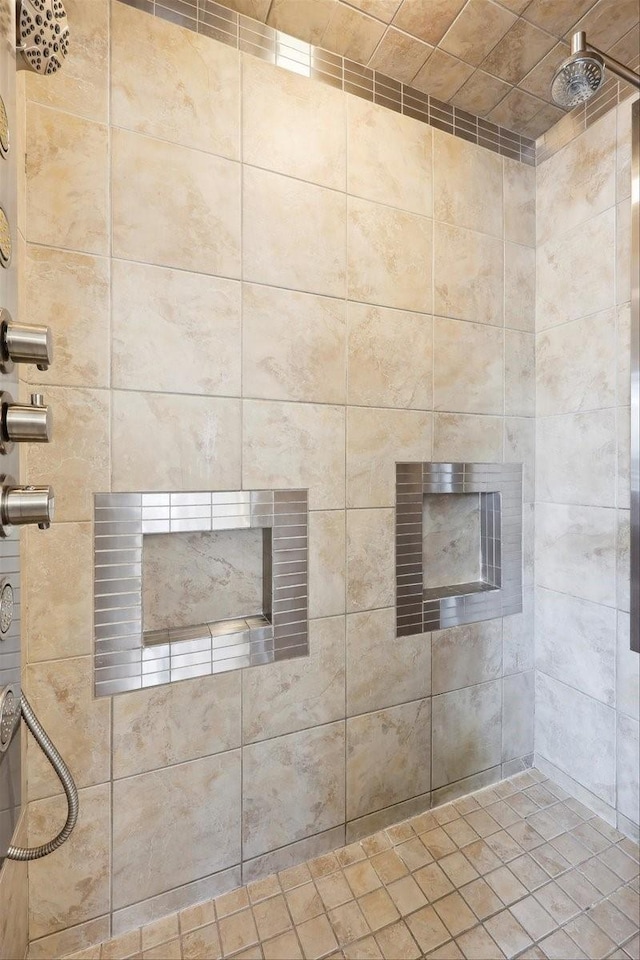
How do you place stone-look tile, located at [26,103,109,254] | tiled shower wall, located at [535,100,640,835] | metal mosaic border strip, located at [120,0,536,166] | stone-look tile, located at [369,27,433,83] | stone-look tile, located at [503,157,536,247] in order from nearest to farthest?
1. stone-look tile, located at [26,103,109,254]
2. metal mosaic border strip, located at [120,0,536,166]
3. stone-look tile, located at [369,27,433,83]
4. tiled shower wall, located at [535,100,640,835]
5. stone-look tile, located at [503,157,536,247]

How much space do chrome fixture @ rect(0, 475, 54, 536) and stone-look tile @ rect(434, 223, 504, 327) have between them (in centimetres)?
129

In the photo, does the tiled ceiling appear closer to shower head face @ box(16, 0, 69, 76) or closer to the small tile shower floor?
shower head face @ box(16, 0, 69, 76)

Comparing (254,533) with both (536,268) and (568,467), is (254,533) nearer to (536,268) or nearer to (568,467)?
(568,467)

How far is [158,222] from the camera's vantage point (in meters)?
1.11

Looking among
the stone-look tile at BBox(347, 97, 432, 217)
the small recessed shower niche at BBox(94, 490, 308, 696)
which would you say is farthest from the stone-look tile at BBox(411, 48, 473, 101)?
the small recessed shower niche at BBox(94, 490, 308, 696)

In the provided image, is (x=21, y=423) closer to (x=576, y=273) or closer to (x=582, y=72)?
(x=582, y=72)

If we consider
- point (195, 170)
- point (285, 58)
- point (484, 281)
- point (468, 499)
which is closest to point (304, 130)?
point (285, 58)

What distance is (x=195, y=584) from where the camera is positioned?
1.24 metres

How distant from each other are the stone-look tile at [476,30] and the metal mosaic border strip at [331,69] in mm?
159

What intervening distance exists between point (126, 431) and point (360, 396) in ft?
2.17

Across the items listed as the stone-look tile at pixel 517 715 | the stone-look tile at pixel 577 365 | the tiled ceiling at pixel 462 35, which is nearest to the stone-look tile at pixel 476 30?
the tiled ceiling at pixel 462 35

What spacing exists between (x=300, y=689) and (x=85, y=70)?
1.64 metres

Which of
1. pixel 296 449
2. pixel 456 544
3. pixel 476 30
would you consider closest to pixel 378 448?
pixel 296 449

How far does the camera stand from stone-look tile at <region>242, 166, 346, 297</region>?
47.8 inches
